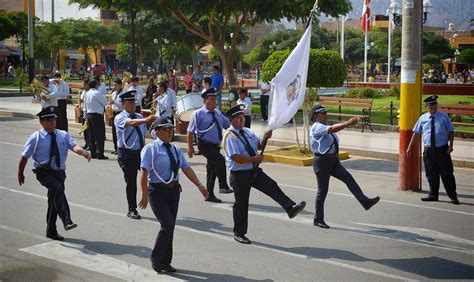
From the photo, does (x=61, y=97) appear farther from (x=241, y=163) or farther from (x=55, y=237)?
(x=241, y=163)

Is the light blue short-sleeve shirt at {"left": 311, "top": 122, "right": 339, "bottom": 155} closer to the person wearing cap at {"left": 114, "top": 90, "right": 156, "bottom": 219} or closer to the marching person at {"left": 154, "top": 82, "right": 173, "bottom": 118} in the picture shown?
the person wearing cap at {"left": 114, "top": 90, "right": 156, "bottom": 219}

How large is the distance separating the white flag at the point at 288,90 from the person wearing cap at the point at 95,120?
7480 millimetres

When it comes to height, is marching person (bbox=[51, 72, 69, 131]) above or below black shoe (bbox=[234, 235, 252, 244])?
above

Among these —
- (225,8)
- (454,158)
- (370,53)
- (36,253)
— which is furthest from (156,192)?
(370,53)

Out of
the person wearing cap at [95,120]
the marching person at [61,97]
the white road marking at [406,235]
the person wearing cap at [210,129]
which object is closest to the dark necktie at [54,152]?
the person wearing cap at [210,129]

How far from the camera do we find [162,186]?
7.41m

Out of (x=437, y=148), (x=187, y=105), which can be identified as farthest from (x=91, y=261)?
(x=187, y=105)

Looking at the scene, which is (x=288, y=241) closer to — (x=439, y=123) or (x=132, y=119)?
(x=132, y=119)

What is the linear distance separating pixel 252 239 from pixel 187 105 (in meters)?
10.3

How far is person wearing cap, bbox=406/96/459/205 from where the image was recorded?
36.8 feet

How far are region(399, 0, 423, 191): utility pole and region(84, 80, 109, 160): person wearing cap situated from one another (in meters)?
7.08

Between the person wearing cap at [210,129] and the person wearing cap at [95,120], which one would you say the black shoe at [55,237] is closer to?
the person wearing cap at [210,129]

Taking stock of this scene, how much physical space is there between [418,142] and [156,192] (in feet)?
20.6

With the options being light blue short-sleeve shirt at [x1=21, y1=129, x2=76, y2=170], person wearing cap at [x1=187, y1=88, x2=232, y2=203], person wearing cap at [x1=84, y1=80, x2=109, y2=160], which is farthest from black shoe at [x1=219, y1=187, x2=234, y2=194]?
person wearing cap at [x1=84, y1=80, x2=109, y2=160]
